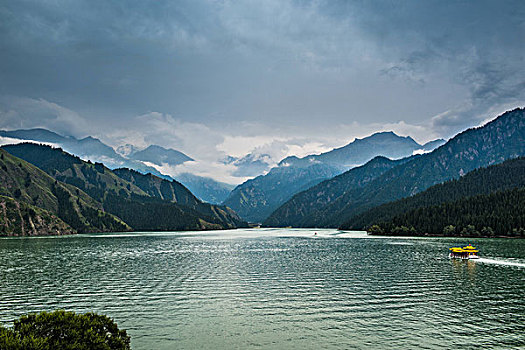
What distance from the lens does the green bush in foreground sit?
71.7 ft

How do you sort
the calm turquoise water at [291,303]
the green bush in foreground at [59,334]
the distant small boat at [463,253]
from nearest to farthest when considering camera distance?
the green bush in foreground at [59,334], the calm turquoise water at [291,303], the distant small boat at [463,253]

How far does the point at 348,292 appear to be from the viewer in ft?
192

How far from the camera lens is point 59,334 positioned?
2353 centimetres

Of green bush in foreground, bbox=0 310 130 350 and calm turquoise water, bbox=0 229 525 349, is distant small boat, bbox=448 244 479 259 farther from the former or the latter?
green bush in foreground, bbox=0 310 130 350

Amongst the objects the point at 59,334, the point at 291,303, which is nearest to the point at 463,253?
the point at 291,303

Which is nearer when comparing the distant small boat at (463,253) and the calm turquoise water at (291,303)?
the calm turquoise water at (291,303)

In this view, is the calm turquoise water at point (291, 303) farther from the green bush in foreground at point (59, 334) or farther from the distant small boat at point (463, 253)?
the distant small boat at point (463, 253)

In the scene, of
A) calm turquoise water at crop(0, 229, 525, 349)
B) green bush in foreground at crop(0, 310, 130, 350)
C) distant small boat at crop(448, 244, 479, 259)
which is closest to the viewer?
green bush in foreground at crop(0, 310, 130, 350)

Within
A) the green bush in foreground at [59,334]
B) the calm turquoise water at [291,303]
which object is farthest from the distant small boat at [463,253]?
the green bush in foreground at [59,334]

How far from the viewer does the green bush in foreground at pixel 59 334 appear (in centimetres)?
2186

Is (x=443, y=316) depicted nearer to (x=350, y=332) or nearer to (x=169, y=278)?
(x=350, y=332)

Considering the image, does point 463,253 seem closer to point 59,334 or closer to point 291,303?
point 291,303

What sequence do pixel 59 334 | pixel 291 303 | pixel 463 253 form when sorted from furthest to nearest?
pixel 463 253
pixel 291 303
pixel 59 334

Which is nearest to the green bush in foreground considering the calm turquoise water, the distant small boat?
the calm turquoise water
